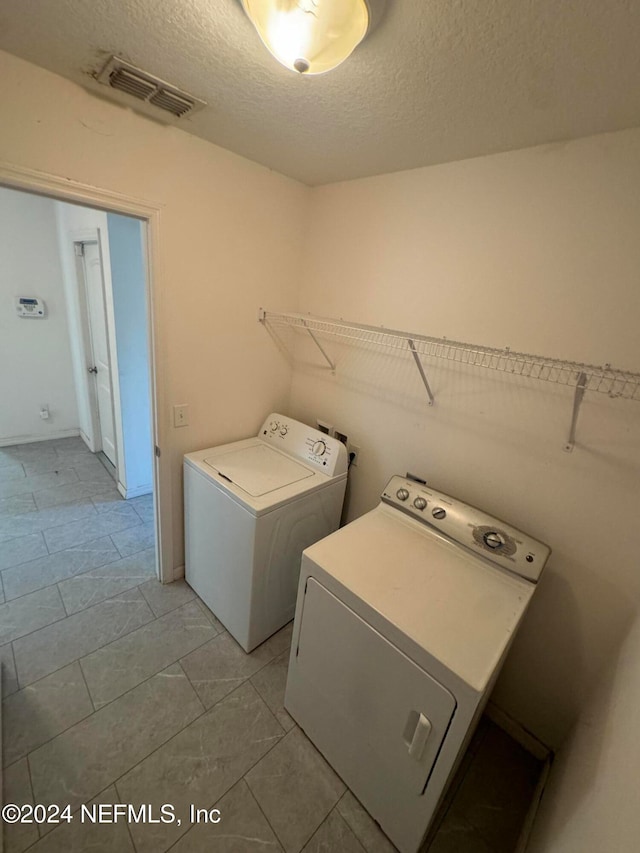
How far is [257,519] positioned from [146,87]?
1.68 metres

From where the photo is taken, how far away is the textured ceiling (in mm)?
770

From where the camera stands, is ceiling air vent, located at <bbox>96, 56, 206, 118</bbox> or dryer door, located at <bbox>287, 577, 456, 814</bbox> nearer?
dryer door, located at <bbox>287, 577, 456, 814</bbox>

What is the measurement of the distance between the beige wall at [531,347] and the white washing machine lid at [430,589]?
0.31 metres

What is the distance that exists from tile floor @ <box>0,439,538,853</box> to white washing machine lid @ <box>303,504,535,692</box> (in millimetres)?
835

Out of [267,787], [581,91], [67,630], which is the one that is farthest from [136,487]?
[581,91]

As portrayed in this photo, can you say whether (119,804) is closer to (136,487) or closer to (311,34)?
(136,487)

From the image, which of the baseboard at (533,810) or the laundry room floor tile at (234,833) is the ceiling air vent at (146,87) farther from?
the baseboard at (533,810)

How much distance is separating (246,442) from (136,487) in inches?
57.5

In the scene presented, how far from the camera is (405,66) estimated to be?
0.94 metres

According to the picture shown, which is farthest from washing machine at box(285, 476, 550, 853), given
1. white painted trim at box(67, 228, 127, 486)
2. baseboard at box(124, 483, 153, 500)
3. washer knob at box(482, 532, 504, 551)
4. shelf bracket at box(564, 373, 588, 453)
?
white painted trim at box(67, 228, 127, 486)

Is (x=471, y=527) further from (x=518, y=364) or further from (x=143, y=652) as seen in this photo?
(x=143, y=652)

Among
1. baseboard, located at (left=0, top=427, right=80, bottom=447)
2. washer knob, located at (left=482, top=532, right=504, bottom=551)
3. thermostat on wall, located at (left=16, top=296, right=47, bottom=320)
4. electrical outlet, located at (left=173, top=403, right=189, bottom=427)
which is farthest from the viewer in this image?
baseboard, located at (left=0, top=427, right=80, bottom=447)

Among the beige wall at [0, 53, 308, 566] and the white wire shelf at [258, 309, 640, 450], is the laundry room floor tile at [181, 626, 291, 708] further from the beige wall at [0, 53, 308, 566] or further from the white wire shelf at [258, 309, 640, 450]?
the white wire shelf at [258, 309, 640, 450]

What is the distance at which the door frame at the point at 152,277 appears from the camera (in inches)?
48.8
